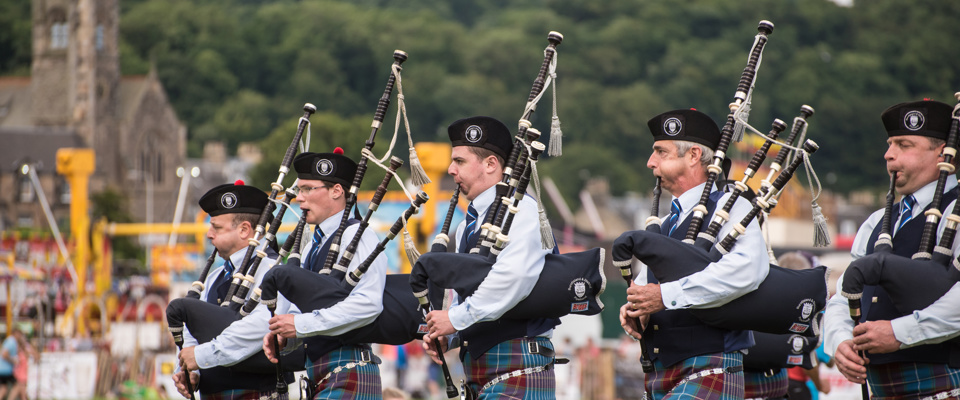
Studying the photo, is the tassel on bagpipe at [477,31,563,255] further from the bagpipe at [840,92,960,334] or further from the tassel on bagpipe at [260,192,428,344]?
the bagpipe at [840,92,960,334]

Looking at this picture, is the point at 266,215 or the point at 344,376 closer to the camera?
the point at 344,376

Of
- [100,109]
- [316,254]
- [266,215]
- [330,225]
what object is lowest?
[316,254]

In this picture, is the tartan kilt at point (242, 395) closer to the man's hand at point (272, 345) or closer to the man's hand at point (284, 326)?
the man's hand at point (272, 345)

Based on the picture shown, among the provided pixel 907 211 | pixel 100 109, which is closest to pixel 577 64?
pixel 100 109

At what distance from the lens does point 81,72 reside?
273 feet

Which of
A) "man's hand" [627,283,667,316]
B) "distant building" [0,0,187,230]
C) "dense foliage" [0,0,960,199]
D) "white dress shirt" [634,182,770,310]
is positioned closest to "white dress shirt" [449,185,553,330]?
"man's hand" [627,283,667,316]

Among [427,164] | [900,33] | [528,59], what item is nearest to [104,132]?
[528,59]

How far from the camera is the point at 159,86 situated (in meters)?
87.0

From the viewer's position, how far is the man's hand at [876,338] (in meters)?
4.43

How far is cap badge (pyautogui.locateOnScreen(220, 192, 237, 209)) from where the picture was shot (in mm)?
6824

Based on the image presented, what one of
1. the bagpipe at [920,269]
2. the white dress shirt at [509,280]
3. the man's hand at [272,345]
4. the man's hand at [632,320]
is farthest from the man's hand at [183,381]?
the bagpipe at [920,269]

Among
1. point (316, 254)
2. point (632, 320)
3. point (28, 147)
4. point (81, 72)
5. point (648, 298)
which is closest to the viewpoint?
point (648, 298)

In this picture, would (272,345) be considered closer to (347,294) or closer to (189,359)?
(347,294)

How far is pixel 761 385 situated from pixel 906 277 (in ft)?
6.25
